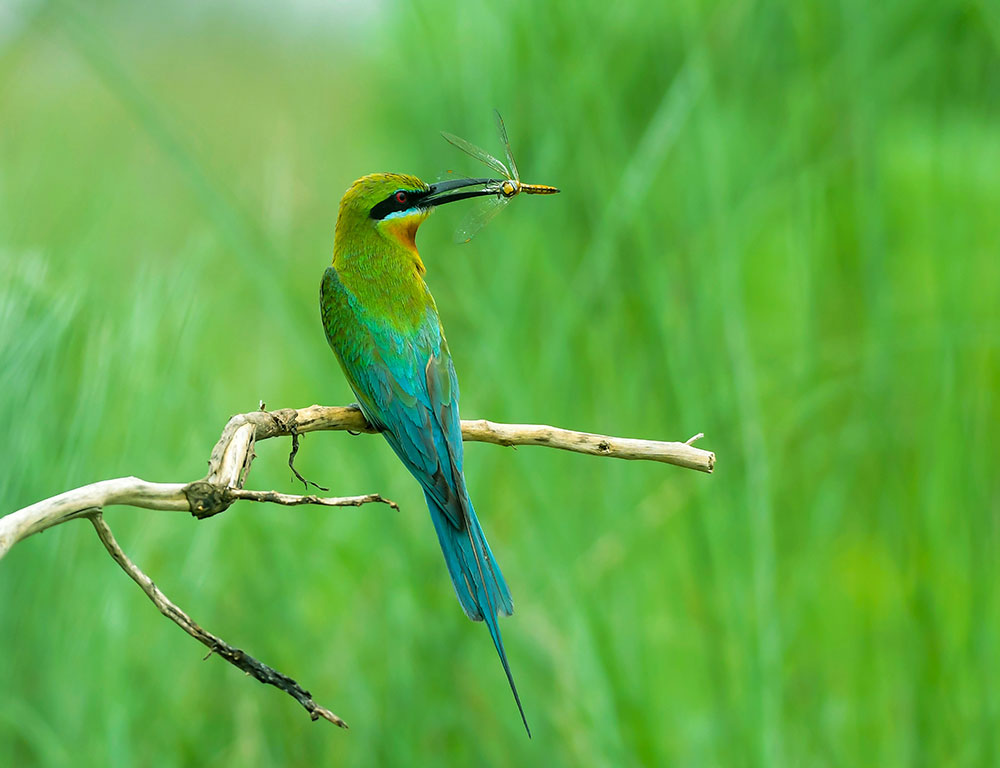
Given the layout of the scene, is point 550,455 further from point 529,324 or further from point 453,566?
point 453,566

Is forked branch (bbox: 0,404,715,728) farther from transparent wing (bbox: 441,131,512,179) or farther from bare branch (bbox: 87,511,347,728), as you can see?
transparent wing (bbox: 441,131,512,179)

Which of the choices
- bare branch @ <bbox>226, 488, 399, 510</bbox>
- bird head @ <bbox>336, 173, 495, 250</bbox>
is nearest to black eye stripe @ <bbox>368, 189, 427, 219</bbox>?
bird head @ <bbox>336, 173, 495, 250</bbox>

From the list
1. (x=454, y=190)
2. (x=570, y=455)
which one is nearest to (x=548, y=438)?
(x=454, y=190)

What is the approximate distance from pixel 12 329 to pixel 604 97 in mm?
1171

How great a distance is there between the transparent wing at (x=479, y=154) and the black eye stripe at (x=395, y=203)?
0.10 m

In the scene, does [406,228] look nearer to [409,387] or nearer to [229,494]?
[409,387]

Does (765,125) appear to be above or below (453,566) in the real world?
above

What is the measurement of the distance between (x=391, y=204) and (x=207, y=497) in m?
0.87

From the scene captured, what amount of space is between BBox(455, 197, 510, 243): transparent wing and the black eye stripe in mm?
206

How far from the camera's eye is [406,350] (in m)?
1.30

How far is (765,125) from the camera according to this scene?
2922mm

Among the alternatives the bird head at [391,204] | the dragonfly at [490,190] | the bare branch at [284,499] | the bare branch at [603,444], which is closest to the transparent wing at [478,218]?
the dragonfly at [490,190]

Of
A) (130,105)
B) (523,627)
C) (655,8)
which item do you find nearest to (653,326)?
(523,627)

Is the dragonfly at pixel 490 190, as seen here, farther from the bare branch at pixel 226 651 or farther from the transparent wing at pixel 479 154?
the bare branch at pixel 226 651
